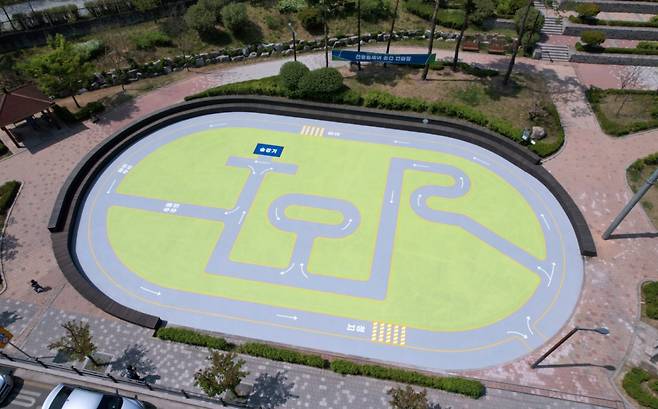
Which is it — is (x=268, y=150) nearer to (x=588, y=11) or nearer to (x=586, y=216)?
(x=586, y=216)

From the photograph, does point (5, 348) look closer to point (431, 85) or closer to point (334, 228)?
point (334, 228)

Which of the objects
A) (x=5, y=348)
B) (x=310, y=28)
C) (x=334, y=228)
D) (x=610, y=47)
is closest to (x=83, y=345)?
(x=5, y=348)

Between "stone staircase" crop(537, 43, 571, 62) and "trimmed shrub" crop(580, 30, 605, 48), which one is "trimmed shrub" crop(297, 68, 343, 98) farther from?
"trimmed shrub" crop(580, 30, 605, 48)

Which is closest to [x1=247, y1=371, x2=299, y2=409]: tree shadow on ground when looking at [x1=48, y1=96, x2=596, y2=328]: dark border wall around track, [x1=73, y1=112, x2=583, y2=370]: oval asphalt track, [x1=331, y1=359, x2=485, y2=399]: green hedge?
[x1=73, y1=112, x2=583, y2=370]: oval asphalt track

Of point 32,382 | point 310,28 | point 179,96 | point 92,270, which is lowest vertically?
point 32,382

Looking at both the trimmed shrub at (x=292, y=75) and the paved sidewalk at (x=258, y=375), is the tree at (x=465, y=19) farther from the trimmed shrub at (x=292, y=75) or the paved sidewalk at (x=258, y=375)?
the paved sidewalk at (x=258, y=375)

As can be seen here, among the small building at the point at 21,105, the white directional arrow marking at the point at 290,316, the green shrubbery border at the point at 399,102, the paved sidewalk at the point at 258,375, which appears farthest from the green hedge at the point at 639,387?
the small building at the point at 21,105
